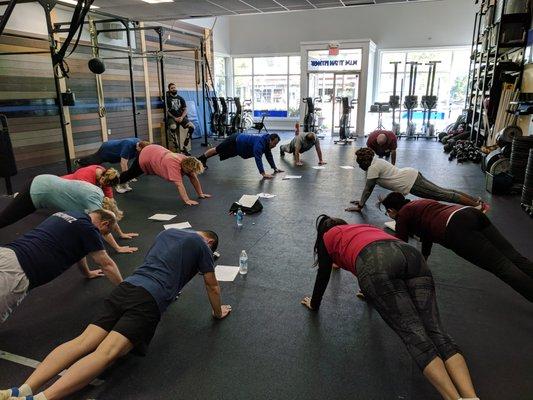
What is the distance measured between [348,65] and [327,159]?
5.66 m

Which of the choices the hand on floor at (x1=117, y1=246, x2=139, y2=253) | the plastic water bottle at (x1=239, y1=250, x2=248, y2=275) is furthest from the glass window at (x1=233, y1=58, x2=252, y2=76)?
the plastic water bottle at (x1=239, y1=250, x2=248, y2=275)

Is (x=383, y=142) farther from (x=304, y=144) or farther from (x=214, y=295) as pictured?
(x=214, y=295)

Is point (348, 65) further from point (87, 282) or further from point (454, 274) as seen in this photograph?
point (87, 282)

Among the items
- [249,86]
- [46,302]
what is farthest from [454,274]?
[249,86]

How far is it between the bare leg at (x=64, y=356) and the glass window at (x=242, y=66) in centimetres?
1534

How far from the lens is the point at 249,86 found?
53.9 ft

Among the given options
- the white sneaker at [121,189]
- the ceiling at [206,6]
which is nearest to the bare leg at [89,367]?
the white sneaker at [121,189]

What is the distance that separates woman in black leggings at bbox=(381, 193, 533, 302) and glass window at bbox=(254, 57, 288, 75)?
13.8 metres

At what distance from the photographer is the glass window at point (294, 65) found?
1532 centimetres

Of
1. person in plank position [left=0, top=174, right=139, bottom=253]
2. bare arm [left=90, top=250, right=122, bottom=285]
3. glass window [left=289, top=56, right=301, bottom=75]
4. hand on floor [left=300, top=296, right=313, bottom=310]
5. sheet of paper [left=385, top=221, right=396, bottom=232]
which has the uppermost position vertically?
glass window [left=289, top=56, right=301, bottom=75]

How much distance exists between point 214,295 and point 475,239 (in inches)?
70.2

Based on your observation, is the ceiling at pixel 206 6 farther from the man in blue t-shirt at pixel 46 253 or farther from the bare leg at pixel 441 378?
the bare leg at pixel 441 378

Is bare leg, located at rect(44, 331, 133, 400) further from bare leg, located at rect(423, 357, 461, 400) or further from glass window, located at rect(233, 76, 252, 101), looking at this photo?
glass window, located at rect(233, 76, 252, 101)

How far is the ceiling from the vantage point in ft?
Answer: 26.1
